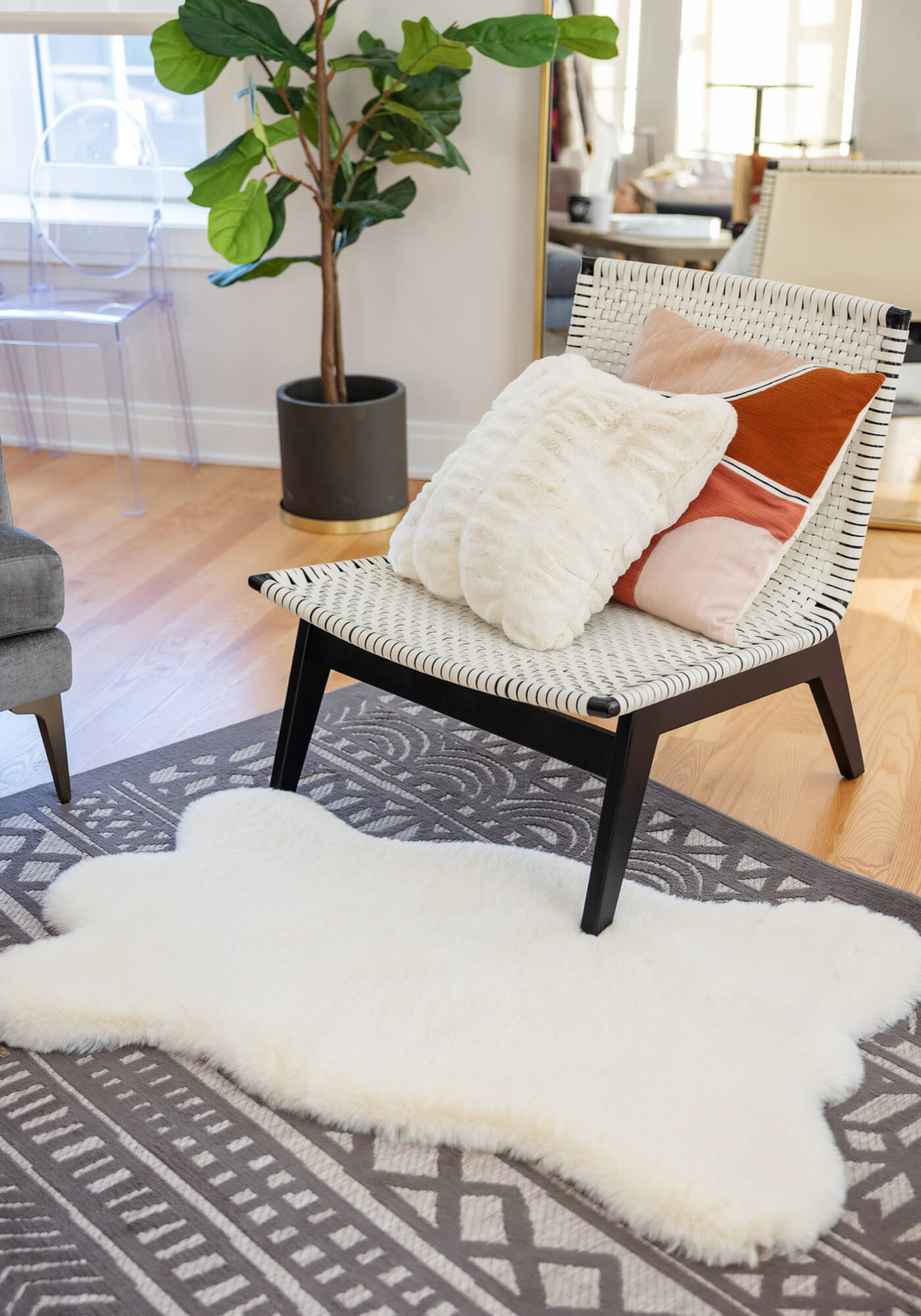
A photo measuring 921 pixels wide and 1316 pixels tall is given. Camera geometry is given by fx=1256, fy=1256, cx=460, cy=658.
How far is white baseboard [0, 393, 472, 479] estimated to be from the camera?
3.56 meters

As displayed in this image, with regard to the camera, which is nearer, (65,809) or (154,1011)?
(154,1011)

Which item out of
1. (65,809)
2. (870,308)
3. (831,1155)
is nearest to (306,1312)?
(831,1155)

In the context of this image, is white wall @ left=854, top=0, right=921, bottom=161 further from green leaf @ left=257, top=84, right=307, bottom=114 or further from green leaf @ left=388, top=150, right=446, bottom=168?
green leaf @ left=257, top=84, right=307, bottom=114

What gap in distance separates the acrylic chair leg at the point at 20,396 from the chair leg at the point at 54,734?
83.3 inches

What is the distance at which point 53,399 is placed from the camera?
150 inches

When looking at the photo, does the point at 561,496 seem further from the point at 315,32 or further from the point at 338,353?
the point at 315,32

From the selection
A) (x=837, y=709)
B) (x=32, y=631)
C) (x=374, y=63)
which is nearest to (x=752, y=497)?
(x=837, y=709)

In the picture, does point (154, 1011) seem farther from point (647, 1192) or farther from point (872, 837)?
point (872, 837)

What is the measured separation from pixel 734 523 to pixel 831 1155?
2.86ft

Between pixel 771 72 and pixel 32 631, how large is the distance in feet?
7.30

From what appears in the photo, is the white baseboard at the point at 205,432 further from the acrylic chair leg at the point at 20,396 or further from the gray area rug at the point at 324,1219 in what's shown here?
the gray area rug at the point at 324,1219

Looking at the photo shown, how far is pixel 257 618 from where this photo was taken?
8.91ft

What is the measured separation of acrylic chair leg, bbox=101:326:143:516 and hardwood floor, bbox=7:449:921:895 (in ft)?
0.16

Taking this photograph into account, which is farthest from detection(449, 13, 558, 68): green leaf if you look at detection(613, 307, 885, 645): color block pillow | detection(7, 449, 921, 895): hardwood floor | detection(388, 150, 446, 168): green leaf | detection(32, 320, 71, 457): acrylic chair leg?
detection(32, 320, 71, 457): acrylic chair leg
